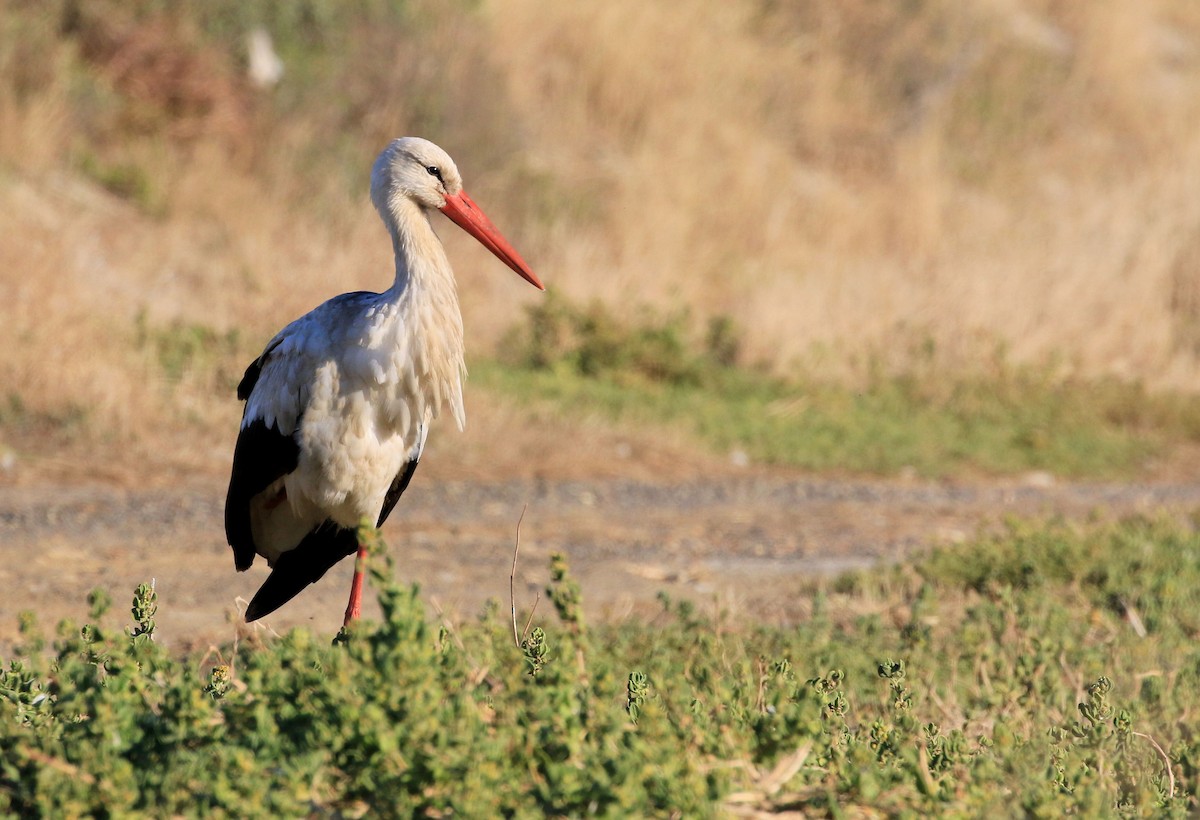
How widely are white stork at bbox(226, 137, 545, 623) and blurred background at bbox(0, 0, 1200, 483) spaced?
3154 mm

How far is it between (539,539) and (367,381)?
3.07m

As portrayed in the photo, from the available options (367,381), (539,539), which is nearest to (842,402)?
(539,539)

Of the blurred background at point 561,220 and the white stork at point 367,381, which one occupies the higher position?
the blurred background at point 561,220

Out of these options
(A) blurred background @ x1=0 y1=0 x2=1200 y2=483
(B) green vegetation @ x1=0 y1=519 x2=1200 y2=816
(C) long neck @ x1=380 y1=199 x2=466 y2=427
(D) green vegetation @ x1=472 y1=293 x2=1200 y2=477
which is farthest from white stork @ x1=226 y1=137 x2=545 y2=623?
(D) green vegetation @ x1=472 y1=293 x2=1200 y2=477

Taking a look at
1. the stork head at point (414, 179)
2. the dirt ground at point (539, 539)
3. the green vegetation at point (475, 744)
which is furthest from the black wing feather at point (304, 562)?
the green vegetation at point (475, 744)

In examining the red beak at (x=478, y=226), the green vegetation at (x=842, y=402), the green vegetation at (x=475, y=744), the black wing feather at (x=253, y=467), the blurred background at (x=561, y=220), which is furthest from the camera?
the green vegetation at (x=842, y=402)

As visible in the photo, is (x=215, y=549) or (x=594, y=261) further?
(x=594, y=261)

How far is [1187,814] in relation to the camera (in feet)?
9.59

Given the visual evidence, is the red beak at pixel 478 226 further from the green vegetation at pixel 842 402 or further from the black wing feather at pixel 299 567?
the green vegetation at pixel 842 402

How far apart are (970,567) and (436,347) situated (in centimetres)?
301

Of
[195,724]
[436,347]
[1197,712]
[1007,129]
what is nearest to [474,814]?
[195,724]

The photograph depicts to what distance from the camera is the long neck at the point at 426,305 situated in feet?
14.3

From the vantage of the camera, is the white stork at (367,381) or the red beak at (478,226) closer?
the white stork at (367,381)

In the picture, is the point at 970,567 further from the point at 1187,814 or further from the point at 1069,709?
the point at 1187,814
